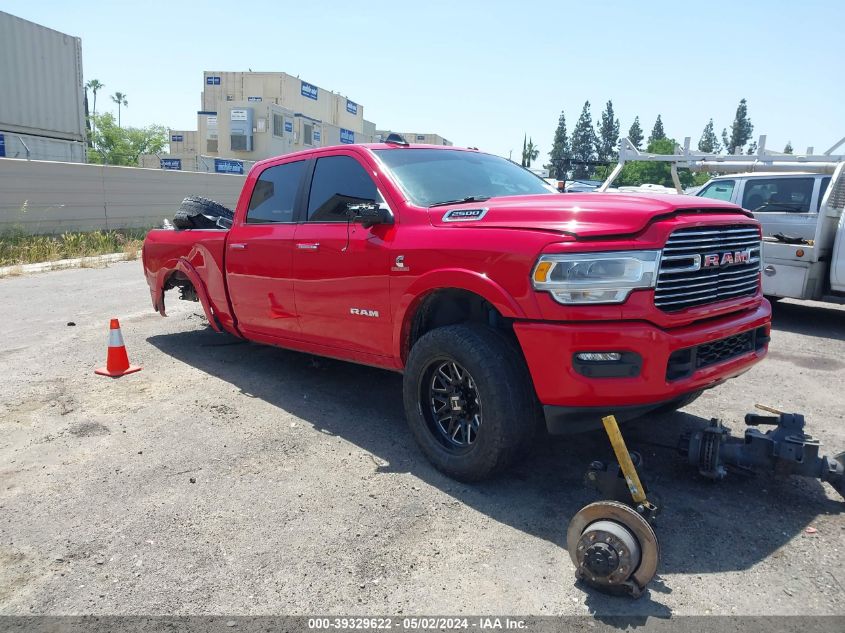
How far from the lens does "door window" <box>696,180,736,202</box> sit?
920cm

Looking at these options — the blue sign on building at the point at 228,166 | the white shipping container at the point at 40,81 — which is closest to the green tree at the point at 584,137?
the blue sign on building at the point at 228,166

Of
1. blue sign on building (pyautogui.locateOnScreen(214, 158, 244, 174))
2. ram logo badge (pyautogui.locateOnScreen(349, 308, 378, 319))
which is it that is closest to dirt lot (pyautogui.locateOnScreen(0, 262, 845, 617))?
ram logo badge (pyautogui.locateOnScreen(349, 308, 378, 319))

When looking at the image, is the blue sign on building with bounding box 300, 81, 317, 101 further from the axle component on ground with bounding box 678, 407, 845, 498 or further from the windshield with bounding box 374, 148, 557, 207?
the axle component on ground with bounding box 678, 407, 845, 498

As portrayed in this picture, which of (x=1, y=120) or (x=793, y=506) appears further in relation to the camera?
(x=1, y=120)

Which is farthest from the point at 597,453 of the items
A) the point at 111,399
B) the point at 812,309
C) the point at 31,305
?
the point at 31,305

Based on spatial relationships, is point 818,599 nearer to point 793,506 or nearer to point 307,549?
point 793,506

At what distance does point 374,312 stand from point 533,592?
6.65 ft

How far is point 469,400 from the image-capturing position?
3.66 meters

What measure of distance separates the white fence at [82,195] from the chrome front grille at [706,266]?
14989 mm

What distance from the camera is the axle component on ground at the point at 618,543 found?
258 cm

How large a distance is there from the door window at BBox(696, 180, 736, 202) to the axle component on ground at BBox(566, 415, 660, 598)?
751 centimetres

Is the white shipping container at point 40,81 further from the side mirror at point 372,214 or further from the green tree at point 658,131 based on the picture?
the green tree at point 658,131

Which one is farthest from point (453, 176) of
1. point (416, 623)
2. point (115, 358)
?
point (115, 358)

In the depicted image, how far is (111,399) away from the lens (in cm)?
511
